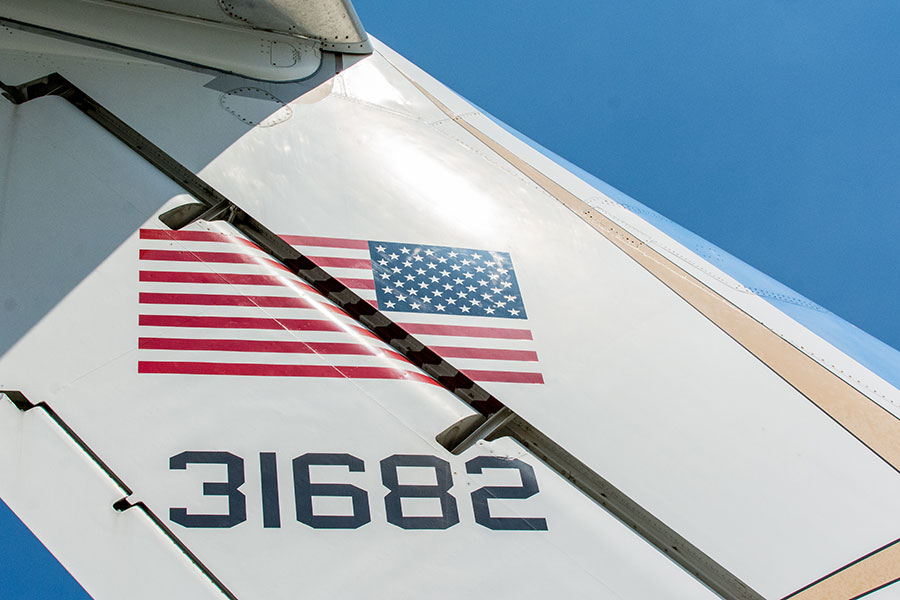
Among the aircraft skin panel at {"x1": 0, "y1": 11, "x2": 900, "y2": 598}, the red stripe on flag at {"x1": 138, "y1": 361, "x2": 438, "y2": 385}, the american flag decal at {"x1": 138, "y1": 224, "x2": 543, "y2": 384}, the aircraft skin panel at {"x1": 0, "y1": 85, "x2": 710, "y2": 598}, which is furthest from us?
the american flag decal at {"x1": 138, "y1": 224, "x2": 543, "y2": 384}

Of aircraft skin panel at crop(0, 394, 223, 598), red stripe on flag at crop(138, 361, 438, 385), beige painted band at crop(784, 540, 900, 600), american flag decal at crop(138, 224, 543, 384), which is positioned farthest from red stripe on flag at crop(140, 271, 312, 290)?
beige painted band at crop(784, 540, 900, 600)

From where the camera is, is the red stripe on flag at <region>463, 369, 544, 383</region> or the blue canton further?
the blue canton

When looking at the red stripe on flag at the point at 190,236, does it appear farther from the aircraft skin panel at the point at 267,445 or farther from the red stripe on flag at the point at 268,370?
the red stripe on flag at the point at 268,370

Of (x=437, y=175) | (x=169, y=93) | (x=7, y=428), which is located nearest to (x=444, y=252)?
(x=437, y=175)

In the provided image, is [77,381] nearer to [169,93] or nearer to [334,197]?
[334,197]

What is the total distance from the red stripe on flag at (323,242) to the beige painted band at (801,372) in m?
1.20

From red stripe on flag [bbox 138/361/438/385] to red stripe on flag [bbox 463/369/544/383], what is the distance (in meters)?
0.27

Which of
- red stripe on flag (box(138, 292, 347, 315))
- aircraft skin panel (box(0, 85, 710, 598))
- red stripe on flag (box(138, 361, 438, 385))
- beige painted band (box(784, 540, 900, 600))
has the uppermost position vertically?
red stripe on flag (box(138, 292, 347, 315))

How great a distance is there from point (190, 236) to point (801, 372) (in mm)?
2856

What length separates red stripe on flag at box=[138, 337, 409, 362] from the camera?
345cm

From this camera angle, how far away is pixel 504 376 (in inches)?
144

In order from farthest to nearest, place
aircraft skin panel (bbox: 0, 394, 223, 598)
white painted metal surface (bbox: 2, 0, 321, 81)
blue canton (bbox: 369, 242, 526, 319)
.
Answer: white painted metal surface (bbox: 2, 0, 321, 81) < blue canton (bbox: 369, 242, 526, 319) < aircraft skin panel (bbox: 0, 394, 223, 598)

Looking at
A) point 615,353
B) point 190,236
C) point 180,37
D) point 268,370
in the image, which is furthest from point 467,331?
point 180,37

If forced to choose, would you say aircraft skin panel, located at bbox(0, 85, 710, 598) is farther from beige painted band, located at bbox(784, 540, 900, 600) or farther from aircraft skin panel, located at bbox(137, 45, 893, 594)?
beige painted band, located at bbox(784, 540, 900, 600)
